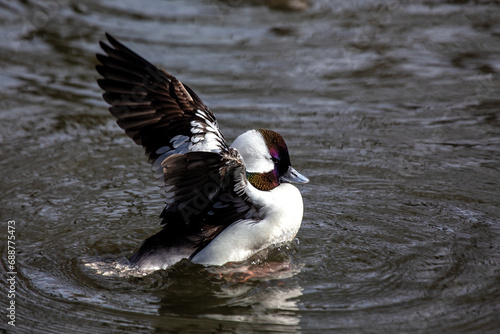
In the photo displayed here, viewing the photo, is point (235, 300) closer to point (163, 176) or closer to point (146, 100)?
point (163, 176)

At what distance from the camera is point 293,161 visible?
7.46 m

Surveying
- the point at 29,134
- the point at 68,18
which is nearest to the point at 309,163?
the point at 29,134

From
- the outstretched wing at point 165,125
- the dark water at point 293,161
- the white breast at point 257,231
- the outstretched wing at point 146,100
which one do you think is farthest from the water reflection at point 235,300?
the outstretched wing at point 146,100

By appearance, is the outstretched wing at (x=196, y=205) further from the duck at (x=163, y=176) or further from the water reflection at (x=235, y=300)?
the water reflection at (x=235, y=300)

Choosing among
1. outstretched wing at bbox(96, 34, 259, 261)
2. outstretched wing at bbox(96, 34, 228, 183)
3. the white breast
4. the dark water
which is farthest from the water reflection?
outstretched wing at bbox(96, 34, 228, 183)

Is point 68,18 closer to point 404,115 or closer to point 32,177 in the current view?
point 32,177

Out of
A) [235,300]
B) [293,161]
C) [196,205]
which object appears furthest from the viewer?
[293,161]

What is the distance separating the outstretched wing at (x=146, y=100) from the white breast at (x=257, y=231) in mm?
820

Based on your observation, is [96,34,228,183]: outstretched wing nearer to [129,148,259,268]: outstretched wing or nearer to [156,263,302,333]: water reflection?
[129,148,259,268]: outstretched wing

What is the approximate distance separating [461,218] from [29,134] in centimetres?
526

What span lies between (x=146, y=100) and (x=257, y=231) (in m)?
1.42

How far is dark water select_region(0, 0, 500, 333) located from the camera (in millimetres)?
4879

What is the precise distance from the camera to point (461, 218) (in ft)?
20.0

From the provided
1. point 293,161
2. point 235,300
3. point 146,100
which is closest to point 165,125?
point 146,100
